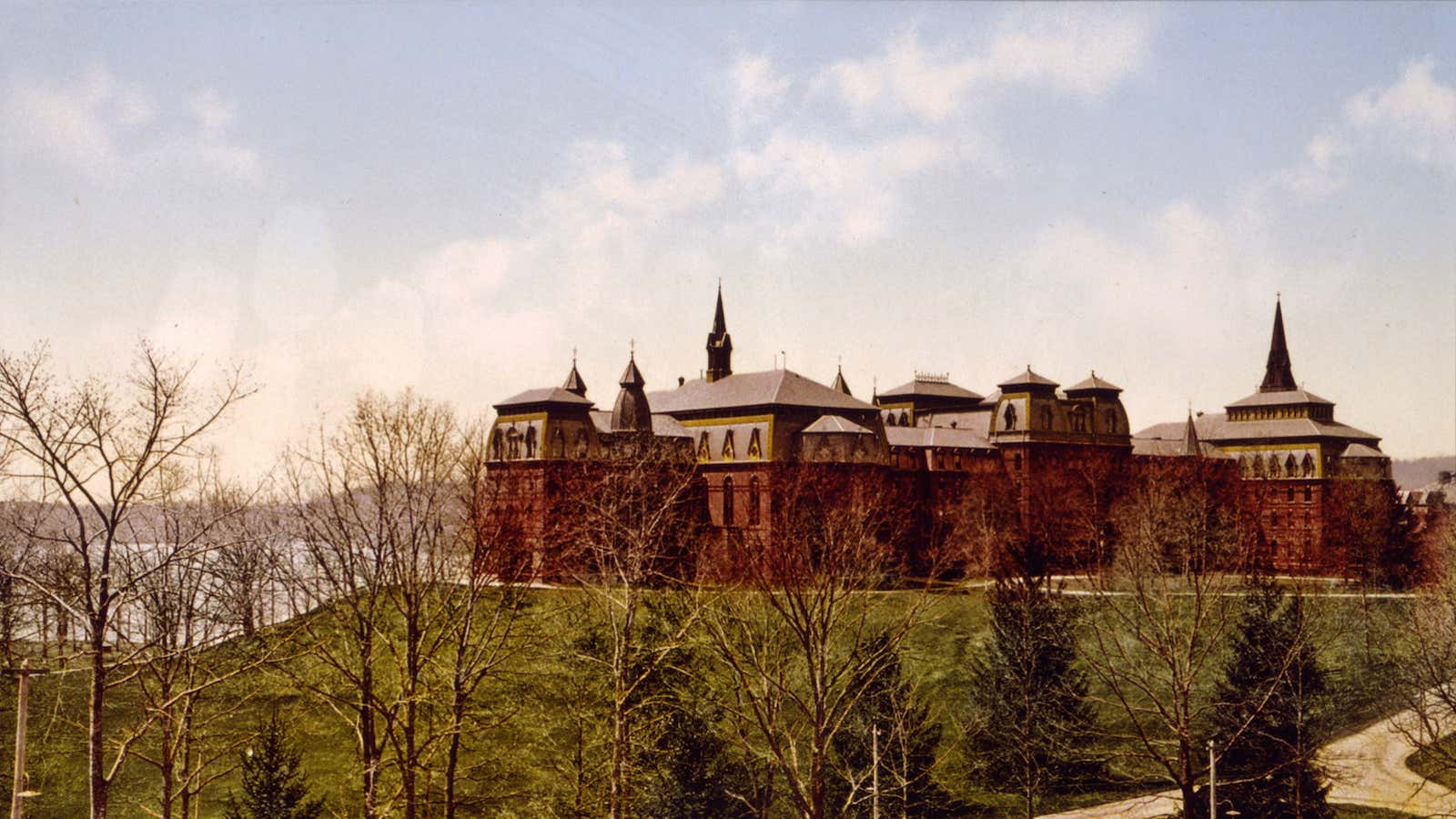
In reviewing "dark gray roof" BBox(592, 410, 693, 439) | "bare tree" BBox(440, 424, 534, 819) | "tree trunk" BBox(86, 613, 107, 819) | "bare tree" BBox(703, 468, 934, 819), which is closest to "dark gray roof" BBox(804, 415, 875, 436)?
"bare tree" BBox(703, 468, 934, 819)

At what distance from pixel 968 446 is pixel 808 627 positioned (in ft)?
219

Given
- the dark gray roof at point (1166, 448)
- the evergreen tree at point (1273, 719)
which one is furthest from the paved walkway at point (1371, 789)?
the dark gray roof at point (1166, 448)

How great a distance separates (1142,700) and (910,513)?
30.8 meters

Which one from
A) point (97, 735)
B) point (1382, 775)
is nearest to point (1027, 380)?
point (1382, 775)

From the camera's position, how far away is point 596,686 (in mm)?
32312

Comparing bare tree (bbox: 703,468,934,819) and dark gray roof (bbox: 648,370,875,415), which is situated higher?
dark gray roof (bbox: 648,370,875,415)

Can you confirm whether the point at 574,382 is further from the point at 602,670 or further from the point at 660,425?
the point at 602,670

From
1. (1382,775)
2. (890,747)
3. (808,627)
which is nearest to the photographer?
(808,627)

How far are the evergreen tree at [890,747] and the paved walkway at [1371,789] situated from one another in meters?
6.73

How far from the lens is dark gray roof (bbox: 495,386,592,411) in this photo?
7294 cm

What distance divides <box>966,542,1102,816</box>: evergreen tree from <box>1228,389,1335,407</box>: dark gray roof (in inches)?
2846

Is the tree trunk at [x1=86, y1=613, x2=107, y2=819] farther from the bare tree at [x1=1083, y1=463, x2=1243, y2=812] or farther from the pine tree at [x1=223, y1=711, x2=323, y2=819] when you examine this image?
the bare tree at [x1=1083, y1=463, x2=1243, y2=812]

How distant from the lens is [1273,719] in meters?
35.5

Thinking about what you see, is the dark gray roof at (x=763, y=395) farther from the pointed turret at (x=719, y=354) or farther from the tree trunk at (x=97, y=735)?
the tree trunk at (x=97, y=735)
